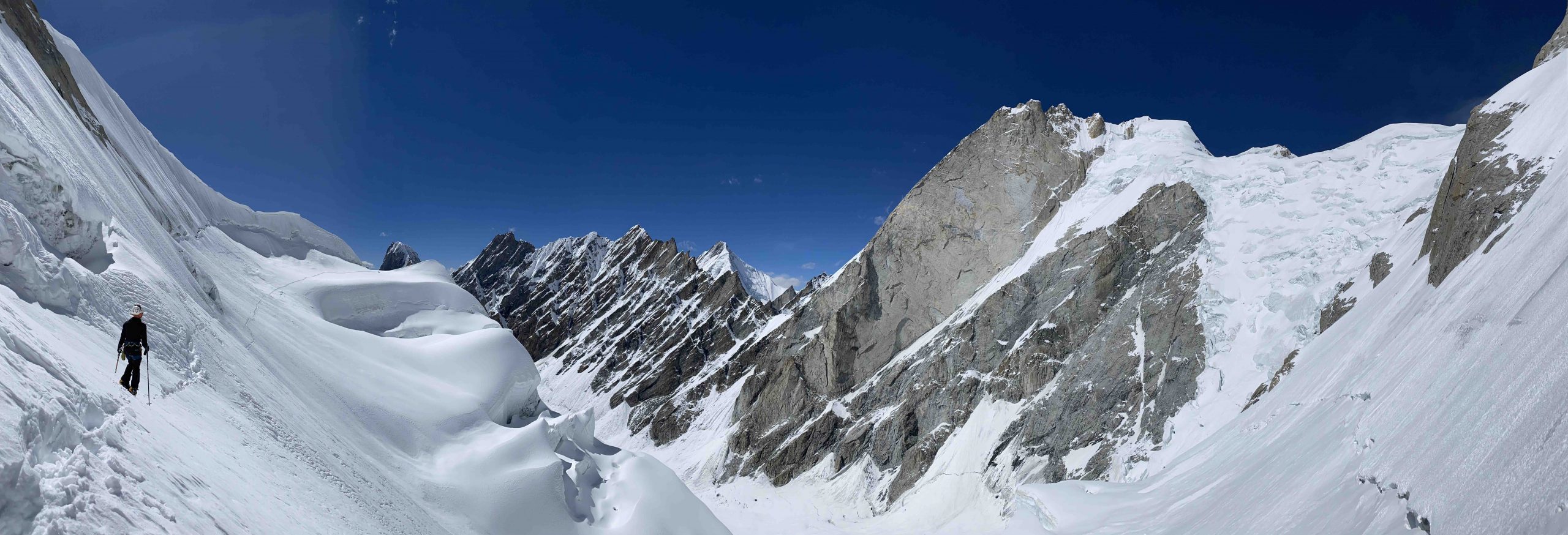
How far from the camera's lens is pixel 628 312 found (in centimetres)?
12462

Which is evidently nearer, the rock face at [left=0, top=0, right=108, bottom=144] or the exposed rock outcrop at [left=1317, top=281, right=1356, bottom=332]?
the rock face at [left=0, top=0, right=108, bottom=144]

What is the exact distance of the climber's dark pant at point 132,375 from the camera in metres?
9.47

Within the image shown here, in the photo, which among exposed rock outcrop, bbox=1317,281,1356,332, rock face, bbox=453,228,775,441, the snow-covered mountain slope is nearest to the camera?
the snow-covered mountain slope

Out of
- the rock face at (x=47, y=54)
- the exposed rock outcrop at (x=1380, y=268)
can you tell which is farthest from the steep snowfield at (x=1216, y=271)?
the rock face at (x=47, y=54)

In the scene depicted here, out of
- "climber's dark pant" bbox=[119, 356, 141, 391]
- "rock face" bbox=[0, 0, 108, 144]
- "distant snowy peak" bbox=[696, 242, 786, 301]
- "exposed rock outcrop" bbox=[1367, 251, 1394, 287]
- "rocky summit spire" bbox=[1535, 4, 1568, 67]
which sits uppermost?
"distant snowy peak" bbox=[696, 242, 786, 301]

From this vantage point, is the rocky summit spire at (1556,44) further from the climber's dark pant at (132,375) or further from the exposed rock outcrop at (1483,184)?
the climber's dark pant at (132,375)

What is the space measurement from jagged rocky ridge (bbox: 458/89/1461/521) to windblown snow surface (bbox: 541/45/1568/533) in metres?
0.24

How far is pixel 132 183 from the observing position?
18.6m

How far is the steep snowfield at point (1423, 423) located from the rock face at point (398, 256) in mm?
209916

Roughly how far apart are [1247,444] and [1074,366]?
23.0 m

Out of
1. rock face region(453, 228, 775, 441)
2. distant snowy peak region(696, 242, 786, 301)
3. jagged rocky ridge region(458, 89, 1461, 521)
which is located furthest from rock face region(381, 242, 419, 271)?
jagged rocky ridge region(458, 89, 1461, 521)

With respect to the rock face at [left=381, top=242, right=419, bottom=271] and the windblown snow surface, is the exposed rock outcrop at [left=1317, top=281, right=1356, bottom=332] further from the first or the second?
the rock face at [left=381, top=242, right=419, bottom=271]

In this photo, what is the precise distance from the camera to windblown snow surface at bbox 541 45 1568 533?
862 cm

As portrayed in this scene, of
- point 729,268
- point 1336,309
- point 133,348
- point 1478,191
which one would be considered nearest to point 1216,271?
point 1336,309
